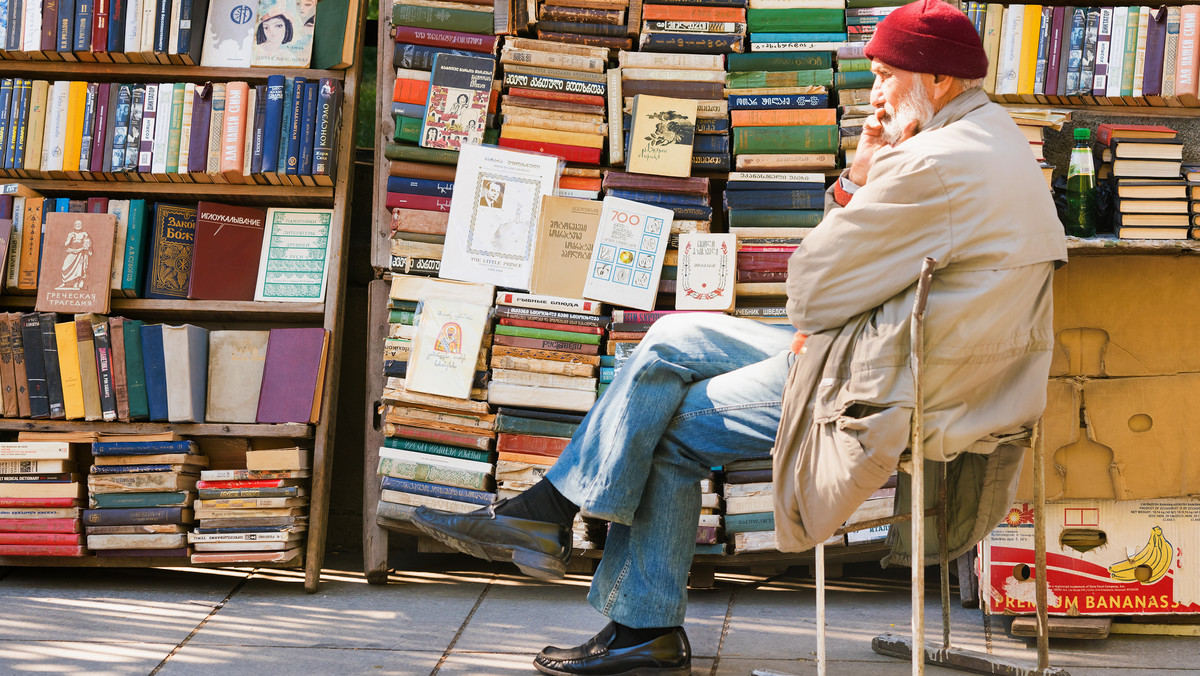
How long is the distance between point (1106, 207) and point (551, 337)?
1.53 meters

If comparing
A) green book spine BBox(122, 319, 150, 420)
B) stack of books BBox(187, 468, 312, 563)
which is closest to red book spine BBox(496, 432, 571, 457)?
stack of books BBox(187, 468, 312, 563)

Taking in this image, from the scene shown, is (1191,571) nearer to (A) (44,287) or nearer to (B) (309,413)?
(B) (309,413)

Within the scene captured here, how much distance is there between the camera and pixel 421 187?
3.02m

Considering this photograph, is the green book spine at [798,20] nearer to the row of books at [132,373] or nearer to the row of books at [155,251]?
the row of books at [155,251]

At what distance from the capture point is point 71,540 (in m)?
2.94

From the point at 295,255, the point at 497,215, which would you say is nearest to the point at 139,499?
the point at 295,255

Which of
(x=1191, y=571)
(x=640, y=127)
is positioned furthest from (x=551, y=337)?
(x=1191, y=571)

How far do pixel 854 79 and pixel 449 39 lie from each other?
1.17m

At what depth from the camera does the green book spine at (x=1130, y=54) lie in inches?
110

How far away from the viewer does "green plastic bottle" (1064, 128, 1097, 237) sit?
8.89 feet

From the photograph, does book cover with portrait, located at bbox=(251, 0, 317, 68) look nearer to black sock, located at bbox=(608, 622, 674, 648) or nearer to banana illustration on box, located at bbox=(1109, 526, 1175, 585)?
black sock, located at bbox=(608, 622, 674, 648)

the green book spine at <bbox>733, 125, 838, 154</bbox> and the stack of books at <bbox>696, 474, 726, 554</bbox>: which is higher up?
the green book spine at <bbox>733, 125, 838, 154</bbox>

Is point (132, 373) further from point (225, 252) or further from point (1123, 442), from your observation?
point (1123, 442)

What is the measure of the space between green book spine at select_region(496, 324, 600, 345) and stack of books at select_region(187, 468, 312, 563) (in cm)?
73
